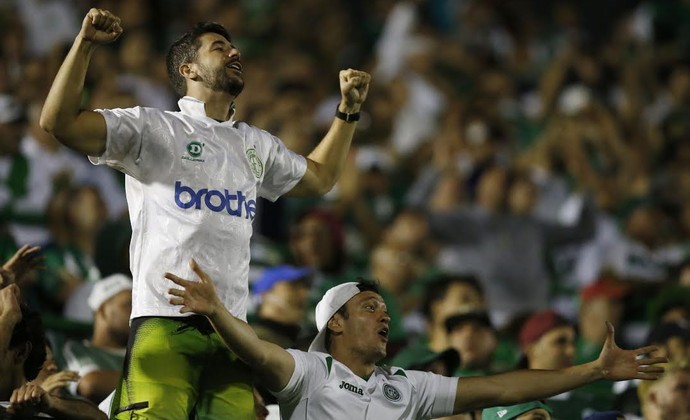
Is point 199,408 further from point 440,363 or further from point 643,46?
point 643,46

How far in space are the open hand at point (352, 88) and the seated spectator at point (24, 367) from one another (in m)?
1.62

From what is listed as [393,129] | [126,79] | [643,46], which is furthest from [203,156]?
[643,46]

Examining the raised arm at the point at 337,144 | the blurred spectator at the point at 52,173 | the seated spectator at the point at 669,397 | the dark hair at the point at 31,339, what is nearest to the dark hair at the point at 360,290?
the raised arm at the point at 337,144

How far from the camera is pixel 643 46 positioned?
1616cm

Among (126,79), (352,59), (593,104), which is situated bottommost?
(126,79)

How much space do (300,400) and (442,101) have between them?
907cm

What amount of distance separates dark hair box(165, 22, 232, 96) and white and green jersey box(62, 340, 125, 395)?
2083 mm

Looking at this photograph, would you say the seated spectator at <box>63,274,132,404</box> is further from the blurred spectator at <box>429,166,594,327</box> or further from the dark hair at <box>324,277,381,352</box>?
the blurred spectator at <box>429,166,594,327</box>

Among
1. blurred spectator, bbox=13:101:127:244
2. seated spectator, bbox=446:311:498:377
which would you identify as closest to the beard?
seated spectator, bbox=446:311:498:377

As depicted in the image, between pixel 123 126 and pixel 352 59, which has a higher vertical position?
pixel 352 59

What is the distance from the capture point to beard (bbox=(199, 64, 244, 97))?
5750 millimetres

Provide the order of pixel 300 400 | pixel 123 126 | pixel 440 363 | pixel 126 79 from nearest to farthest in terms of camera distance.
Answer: pixel 123 126, pixel 300 400, pixel 440 363, pixel 126 79

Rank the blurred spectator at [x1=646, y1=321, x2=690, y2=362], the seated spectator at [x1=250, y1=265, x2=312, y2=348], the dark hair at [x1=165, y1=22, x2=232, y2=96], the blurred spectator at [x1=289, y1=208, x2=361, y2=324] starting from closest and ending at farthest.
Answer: the dark hair at [x1=165, y1=22, x2=232, y2=96] < the blurred spectator at [x1=646, y1=321, x2=690, y2=362] < the seated spectator at [x1=250, y1=265, x2=312, y2=348] < the blurred spectator at [x1=289, y1=208, x2=361, y2=324]

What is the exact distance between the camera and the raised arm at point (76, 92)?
5.24 meters
